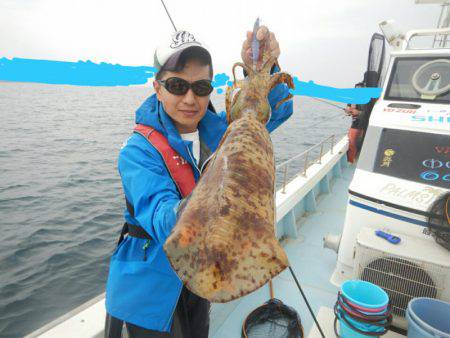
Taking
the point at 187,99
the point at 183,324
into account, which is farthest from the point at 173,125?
the point at 183,324

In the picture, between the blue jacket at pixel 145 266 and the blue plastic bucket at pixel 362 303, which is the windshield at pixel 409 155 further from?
the blue jacket at pixel 145 266

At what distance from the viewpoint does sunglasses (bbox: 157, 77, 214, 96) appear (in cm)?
182

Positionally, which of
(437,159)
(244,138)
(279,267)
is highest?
(244,138)

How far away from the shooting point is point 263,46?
214cm

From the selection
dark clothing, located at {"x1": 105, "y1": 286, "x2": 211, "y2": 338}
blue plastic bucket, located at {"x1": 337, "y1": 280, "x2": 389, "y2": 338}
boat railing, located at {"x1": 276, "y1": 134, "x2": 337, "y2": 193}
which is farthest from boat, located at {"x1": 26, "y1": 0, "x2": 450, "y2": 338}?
boat railing, located at {"x1": 276, "y1": 134, "x2": 337, "y2": 193}

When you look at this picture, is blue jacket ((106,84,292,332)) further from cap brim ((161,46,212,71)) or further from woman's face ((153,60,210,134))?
cap brim ((161,46,212,71))

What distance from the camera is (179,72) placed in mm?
1806

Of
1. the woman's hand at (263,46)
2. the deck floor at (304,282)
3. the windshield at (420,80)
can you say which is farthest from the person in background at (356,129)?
the woman's hand at (263,46)

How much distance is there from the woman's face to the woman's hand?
46 centimetres

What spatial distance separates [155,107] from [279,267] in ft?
5.12

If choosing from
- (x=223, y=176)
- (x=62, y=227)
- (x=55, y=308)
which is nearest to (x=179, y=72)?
(x=223, y=176)

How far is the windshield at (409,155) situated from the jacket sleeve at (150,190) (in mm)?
3373

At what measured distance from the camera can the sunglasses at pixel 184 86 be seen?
1.82 meters

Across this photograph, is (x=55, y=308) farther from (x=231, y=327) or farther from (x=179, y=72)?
(x=179, y=72)
